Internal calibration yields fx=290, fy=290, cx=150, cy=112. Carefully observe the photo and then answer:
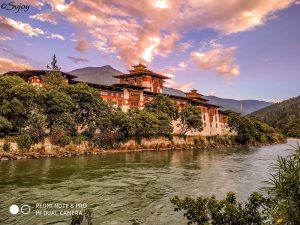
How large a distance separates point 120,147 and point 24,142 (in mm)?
19302

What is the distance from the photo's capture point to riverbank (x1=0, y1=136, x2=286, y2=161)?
44081mm

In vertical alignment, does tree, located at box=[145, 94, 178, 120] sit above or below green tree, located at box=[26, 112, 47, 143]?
above

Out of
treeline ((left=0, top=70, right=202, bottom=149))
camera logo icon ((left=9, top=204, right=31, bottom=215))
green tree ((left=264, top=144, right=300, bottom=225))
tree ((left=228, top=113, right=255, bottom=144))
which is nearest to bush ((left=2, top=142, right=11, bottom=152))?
treeline ((left=0, top=70, right=202, bottom=149))

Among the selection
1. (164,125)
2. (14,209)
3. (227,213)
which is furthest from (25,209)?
(164,125)

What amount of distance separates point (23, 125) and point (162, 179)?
29.1 meters

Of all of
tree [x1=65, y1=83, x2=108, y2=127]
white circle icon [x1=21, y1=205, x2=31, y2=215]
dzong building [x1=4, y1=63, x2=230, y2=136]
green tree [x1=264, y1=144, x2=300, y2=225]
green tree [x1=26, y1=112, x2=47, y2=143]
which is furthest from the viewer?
dzong building [x1=4, y1=63, x2=230, y2=136]

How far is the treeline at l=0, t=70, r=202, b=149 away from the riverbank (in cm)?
102

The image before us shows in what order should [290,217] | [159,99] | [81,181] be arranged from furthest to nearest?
[159,99], [81,181], [290,217]

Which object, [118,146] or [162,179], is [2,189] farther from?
[118,146]

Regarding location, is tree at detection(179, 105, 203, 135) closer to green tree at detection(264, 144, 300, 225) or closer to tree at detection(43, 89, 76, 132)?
tree at detection(43, 89, 76, 132)

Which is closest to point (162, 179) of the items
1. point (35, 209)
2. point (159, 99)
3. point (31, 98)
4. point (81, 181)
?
point (81, 181)

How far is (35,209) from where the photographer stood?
1731 centimetres

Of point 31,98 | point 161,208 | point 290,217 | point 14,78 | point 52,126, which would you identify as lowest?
point 161,208

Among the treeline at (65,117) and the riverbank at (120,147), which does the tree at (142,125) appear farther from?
the riverbank at (120,147)
